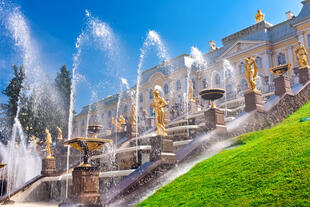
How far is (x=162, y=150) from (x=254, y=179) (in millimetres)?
3990

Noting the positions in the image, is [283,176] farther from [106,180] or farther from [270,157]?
[106,180]

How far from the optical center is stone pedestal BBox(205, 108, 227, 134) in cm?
1130

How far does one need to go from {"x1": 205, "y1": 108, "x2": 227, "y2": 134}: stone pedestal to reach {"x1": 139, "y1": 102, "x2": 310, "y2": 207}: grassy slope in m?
3.32

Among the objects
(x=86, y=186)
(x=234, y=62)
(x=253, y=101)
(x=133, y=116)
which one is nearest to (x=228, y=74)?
(x=234, y=62)

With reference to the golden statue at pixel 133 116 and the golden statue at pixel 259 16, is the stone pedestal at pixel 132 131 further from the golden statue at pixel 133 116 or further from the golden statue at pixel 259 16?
the golden statue at pixel 259 16

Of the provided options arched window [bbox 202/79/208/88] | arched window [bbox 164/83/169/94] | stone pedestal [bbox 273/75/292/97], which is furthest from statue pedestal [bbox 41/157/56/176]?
arched window [bbox 164/83/169/94]

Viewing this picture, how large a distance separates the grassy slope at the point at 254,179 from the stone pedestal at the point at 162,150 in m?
1.33

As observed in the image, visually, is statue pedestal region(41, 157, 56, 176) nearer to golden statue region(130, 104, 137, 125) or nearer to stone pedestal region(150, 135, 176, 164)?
golden statue region(130, 104, 137, 125)

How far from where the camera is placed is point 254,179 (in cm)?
569

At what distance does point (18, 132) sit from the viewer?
3297 centimetres

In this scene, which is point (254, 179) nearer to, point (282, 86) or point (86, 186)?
point (86, 186)

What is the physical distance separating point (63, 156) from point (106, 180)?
7.31 metres

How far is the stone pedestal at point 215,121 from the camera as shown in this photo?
A: 37.1 ft

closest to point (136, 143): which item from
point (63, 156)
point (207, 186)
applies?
point (63, 156)
